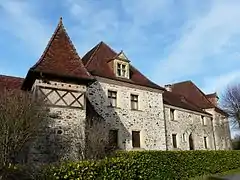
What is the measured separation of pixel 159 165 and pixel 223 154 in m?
8.00

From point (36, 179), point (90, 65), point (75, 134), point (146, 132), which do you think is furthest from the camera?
point (146, 132)

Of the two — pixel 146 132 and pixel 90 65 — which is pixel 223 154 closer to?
pixel 146 132

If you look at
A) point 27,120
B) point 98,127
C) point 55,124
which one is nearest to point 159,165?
point 98,127

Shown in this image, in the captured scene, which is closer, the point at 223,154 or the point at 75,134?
the point at 75,134

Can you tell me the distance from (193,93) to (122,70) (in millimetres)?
16940

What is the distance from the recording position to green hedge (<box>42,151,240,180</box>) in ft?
36.4

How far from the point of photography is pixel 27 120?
11750 millimetres

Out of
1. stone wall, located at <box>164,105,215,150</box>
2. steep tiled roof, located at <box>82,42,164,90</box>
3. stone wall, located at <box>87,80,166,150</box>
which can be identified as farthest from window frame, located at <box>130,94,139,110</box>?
stone wall, located at <box>164,105,215,150</box>

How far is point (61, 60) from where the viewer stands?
17312 millimetres

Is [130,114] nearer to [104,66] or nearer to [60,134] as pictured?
[104,66]

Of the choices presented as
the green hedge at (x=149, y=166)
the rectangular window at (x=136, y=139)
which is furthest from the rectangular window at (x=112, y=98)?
the green hedge at (x=149, y=166)

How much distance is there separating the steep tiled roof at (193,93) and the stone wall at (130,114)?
40.6 feet

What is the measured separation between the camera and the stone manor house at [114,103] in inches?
632

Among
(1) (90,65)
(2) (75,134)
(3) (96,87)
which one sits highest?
(1) (90,65)
